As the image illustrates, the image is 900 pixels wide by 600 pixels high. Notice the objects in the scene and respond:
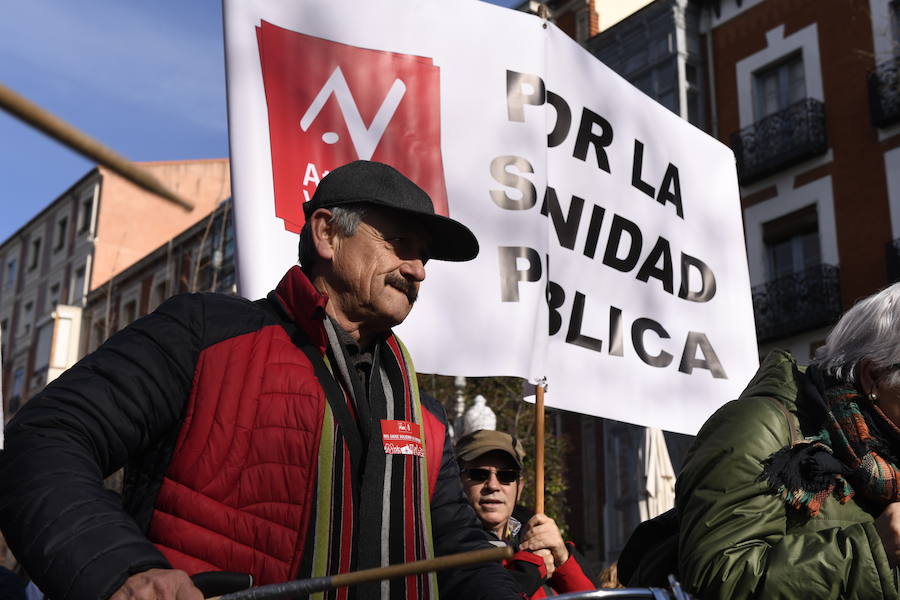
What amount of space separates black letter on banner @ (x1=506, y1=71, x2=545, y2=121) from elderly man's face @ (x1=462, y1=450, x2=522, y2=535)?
137 cm

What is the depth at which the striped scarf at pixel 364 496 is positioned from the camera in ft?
7.16

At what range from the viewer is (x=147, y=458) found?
7.02 ft

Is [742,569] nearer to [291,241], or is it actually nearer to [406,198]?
[406,198]

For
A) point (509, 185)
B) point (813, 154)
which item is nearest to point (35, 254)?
point (813, 154)

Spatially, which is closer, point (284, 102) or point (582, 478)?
point (284, 102)

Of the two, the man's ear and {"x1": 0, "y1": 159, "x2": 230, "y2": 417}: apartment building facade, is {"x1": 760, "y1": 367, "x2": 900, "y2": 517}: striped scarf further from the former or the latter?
{"x1": 0, "y1": 159, "x2": 230, "y2": 417}: apartment building facade

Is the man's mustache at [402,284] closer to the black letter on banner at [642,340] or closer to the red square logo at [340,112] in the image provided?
the red square logo at [340,112]

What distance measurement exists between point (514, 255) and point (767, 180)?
14623 mm

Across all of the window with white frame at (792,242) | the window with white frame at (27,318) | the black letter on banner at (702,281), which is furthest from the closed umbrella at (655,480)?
the window with white frame at (27,318)

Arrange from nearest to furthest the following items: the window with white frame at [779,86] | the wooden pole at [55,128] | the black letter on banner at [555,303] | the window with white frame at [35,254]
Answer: the wooden pole at [55,128] < the black letter on banner at [555,303] < the window with white frame at [779,86] < the window with white frame at [35,254]

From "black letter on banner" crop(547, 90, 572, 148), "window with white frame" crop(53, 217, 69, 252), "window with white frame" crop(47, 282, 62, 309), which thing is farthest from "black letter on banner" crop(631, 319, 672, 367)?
"window with white frame" crop(53, 217, 69, 252)

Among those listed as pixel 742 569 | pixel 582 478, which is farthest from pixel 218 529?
pixel 582 478

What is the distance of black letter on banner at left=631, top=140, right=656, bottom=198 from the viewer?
5.01m

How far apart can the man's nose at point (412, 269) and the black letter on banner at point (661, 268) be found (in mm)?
2349
